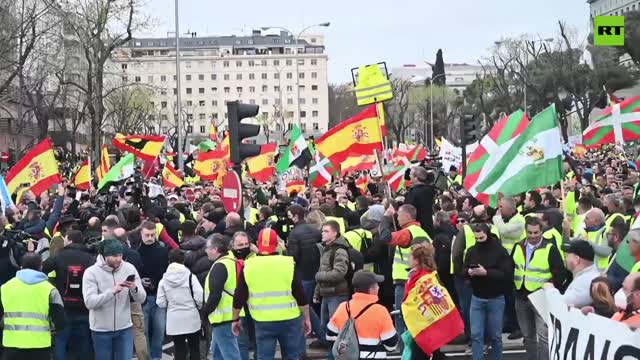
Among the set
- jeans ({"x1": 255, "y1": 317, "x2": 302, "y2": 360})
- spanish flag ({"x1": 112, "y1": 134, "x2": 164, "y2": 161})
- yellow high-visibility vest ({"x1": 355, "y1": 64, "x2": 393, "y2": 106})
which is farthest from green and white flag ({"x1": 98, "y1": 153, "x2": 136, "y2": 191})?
jeans ({"x1": 255, "y1": 317, "x2": 302, "y2": 360})

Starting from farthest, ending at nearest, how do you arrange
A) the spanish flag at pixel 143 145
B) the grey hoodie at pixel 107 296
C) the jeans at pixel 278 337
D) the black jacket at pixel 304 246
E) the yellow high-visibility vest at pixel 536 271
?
the spanish flag at pixel 143 145
the black jacket at pixel 304 246
the yellow high-visibility vest at pixel 536 271
the grey hoodie at pixel 107 296
the jeans at pixel 278 337

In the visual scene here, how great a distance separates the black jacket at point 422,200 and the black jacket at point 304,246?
1.22m

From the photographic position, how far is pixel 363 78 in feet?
54.5

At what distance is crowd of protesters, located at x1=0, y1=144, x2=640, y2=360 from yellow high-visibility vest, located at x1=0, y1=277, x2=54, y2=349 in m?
0.01

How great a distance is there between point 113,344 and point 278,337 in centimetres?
175

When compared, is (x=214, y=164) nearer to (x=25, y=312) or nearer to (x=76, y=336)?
(x=76, y=336)

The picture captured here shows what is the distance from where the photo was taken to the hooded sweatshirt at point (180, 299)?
396 inches

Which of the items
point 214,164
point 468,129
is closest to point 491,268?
point 468,129

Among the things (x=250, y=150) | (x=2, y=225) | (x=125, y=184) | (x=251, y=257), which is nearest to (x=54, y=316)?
(x=251, y=257)

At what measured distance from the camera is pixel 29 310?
9062 mm

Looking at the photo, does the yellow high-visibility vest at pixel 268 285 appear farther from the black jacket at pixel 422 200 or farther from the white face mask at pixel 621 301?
the white face mask at pixel 621 301

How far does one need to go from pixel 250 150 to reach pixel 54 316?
11.3ft

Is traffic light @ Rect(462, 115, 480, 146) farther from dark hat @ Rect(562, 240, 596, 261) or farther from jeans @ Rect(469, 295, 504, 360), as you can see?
dark hat @ Rect(562, 240, 596, 261)

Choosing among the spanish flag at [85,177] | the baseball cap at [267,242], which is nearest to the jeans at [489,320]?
the baseball cap at [267,242]
